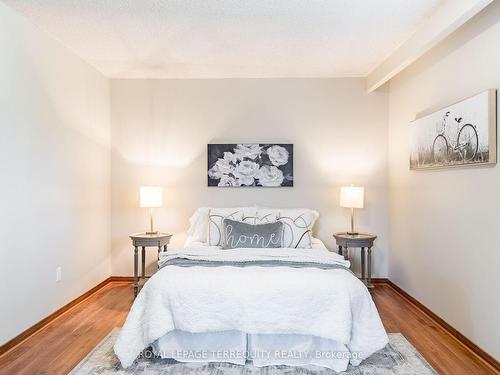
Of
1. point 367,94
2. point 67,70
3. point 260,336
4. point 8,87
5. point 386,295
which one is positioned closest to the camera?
point 260,336

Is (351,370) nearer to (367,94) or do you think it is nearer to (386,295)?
(386,295)

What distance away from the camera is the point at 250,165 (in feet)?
Answer: 14.4

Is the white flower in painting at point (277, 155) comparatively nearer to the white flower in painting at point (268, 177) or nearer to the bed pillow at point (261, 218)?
the white flower in painting at point (268, 177)

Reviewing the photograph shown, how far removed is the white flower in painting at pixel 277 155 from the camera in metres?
4.36

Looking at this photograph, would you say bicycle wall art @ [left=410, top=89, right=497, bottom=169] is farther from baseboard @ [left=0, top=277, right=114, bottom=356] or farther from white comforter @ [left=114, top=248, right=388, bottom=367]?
baseboard @ [left=0, top=277, right=114, bottom=356]

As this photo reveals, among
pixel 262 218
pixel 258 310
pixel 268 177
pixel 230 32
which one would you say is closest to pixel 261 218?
pixel 262 218

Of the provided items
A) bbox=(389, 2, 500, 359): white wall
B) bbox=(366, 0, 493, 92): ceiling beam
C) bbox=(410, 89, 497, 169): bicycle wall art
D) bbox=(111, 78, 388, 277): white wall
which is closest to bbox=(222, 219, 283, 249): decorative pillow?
bbox=(111, 78, 388, 277): white wall

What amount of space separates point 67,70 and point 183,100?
133 cm

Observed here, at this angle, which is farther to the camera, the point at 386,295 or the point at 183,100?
the point at 183,100

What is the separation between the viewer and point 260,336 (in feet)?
8.27

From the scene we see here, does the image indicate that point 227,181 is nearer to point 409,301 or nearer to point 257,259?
point 257,259

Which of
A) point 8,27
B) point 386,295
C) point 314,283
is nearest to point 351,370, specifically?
point 314,283

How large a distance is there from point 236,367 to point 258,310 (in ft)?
1.34

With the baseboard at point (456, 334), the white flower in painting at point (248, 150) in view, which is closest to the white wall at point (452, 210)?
the baseboard at point (456, 334)
